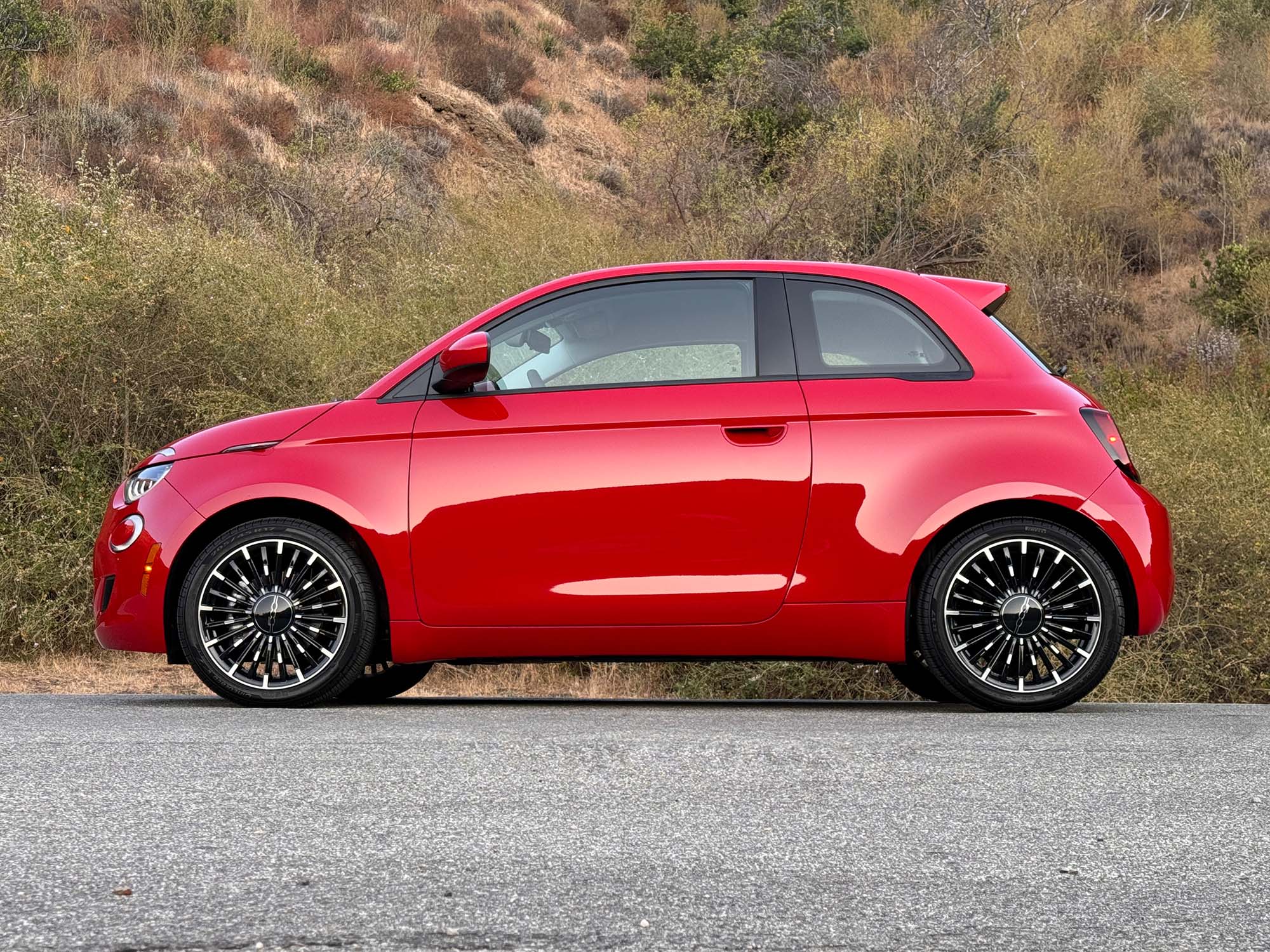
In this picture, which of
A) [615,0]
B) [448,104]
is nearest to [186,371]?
[448,104]

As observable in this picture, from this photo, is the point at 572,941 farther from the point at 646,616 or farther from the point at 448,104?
the point at 448,104

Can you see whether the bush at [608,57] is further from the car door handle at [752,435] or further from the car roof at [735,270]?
the car door handle at [752,435]

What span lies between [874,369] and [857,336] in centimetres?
17

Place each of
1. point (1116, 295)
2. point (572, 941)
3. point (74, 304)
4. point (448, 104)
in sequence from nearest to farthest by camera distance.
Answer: point (572, 941)
point (74, 304)
point (1116, 295)
point (448, 104)

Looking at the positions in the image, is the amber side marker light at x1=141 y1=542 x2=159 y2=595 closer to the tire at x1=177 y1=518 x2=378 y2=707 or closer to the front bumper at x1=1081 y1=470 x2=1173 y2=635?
the tire at x1=177 y1=518 x2=378 y2=707

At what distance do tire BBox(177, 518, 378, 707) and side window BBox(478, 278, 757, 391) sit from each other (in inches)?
41.3

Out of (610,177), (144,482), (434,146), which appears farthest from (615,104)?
(144,482)

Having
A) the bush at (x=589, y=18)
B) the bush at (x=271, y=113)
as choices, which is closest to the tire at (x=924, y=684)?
the bush at (x=271, y=113)

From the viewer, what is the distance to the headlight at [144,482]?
644 centimetres

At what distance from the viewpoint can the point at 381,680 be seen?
24.1 feet

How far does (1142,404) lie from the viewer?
19.5 metres

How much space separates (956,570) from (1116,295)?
26442mm

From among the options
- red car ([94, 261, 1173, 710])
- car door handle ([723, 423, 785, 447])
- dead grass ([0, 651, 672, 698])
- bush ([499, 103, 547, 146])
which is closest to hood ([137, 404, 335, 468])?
red car ([94, 261, 1173, 710])

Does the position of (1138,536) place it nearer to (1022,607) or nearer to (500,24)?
(1022,607)
